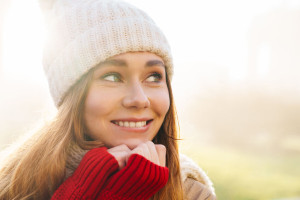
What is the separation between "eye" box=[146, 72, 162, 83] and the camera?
1.86 m

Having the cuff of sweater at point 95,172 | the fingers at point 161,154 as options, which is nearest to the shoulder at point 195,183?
the fingers at point 161,154

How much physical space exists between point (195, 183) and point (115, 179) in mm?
876

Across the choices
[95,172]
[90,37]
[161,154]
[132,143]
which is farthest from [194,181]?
[90,37]

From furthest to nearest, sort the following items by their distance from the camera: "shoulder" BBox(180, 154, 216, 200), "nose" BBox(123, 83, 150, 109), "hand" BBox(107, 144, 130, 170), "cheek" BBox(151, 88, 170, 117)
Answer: "shoulder" BBox(180, 154, 216, 200), "cheek" BBox(151, 88, 170, 117), "nose" BBox(123, 83, 150, 109), "hand" BBox(107, 144, 130, 170)

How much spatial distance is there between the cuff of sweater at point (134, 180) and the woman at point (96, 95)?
9cm

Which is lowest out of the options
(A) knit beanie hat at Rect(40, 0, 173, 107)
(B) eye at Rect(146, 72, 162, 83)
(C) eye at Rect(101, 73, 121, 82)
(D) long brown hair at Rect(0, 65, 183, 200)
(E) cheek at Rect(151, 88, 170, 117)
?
(D) long brown hair at Rect(0, 65, 183, 200)

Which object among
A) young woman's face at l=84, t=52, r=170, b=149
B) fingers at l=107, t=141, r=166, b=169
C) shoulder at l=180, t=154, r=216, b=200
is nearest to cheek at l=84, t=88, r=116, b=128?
Result: young woman's face at l=84, t=52, r=170, b=149

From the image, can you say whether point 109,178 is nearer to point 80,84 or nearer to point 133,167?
point 133,167

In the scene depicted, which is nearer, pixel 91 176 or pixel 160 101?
pixel 91 176

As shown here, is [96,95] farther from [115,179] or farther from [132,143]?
[115,179]

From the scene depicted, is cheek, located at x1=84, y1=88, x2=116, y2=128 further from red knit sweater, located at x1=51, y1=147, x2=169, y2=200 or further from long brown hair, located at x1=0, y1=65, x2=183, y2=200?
red knit sweater, located at x1=51, y1=147, x2=169, y2=200

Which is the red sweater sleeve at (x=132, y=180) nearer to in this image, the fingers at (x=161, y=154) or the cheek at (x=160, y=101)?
the fingers at (x=161, y=154)

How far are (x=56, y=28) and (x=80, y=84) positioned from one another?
41cm

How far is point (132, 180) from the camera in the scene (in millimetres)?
1438
